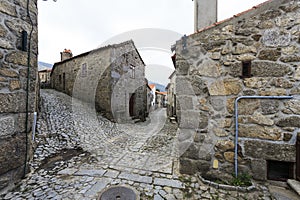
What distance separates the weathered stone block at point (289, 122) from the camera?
7.44 feet

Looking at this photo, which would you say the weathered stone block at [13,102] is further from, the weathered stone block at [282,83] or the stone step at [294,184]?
the stone step at [294,184]

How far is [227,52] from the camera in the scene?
257 cm

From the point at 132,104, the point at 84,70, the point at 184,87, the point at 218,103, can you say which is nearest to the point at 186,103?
the point at 184,87

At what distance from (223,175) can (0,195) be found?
12.2 feet

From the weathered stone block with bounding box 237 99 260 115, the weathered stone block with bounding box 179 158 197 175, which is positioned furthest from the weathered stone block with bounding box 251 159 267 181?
the weathered stone block with bounding box 179 158 197 175

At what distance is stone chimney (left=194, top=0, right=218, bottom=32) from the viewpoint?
375cm

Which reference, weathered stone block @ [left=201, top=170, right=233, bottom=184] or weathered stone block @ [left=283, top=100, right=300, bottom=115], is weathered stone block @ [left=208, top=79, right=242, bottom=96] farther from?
weathered stone block @ [left=201, top=170, right=233, bottom=184]

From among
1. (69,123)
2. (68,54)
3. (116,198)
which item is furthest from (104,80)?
(116,198)

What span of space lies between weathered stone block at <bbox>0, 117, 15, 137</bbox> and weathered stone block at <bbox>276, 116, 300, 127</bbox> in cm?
452

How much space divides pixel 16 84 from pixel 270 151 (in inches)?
180

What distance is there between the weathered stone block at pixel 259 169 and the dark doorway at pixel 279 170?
17cm

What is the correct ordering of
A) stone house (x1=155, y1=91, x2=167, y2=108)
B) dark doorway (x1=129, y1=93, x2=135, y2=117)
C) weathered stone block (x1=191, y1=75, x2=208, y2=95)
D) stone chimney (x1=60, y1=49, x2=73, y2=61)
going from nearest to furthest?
weathered stone block (x1=191, y1=75, x2=208, y2=95) < dark doorway (x1=129, y1=93, x2=135, y2=117) < stone chimney (x1=60, y1=49, x2=73, y2=61) < stone house (x1=155, y1=91, x2=167, y2=108)

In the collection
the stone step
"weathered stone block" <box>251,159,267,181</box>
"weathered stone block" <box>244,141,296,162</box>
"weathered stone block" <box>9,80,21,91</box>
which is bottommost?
the stone step

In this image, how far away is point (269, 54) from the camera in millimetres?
2389
